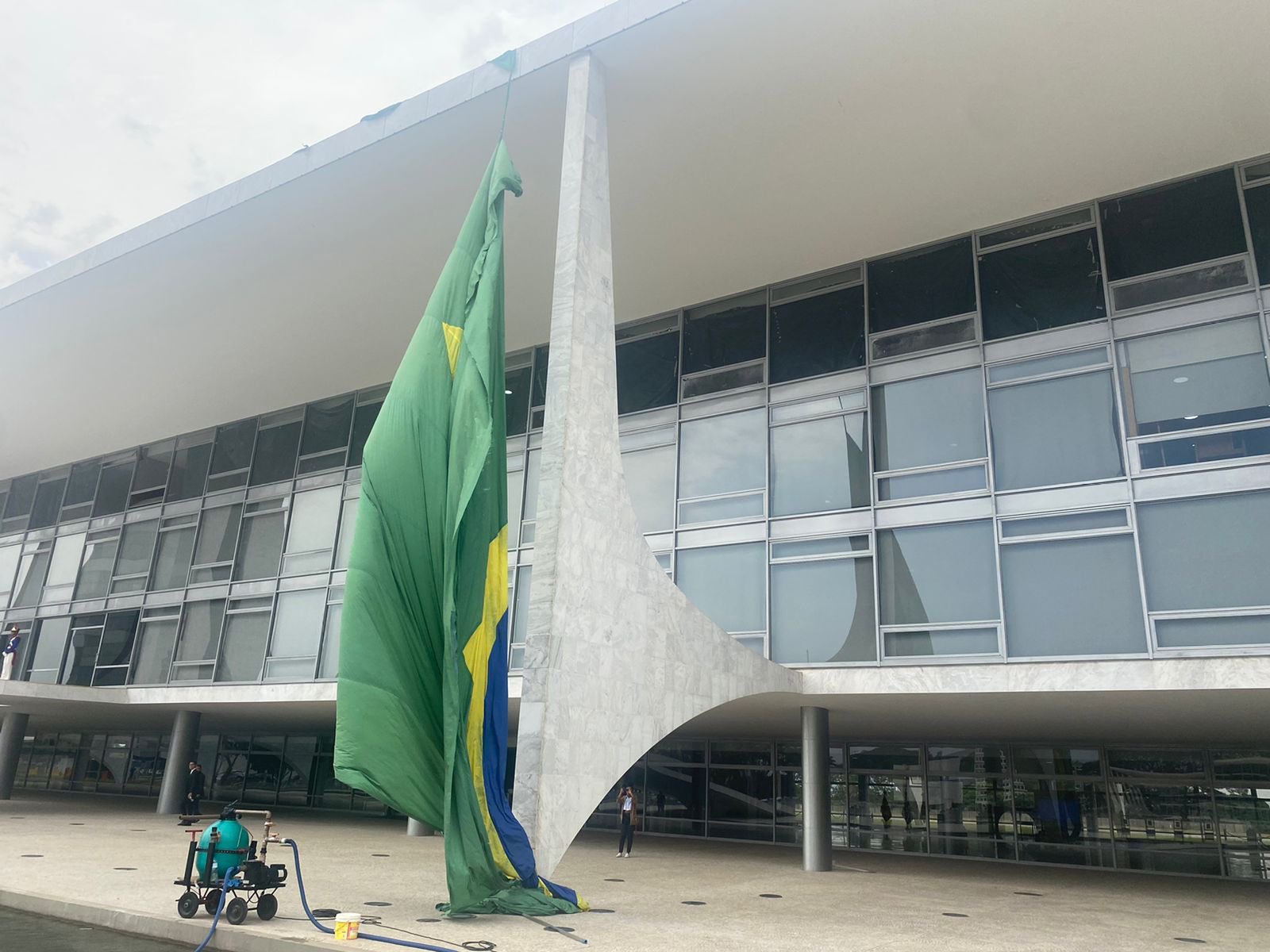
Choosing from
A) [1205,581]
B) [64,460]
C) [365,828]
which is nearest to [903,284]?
[1205,581]

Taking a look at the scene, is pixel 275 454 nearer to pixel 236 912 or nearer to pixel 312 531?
pixel 312 531

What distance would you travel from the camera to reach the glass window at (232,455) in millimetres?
25250

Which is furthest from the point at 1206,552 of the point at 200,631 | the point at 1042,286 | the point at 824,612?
the point at 200,631

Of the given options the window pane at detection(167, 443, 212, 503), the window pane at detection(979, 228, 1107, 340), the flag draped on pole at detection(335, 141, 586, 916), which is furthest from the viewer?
the window pane at detection(167, 443, 212, 503)

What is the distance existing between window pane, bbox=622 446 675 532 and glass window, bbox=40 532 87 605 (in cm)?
1913

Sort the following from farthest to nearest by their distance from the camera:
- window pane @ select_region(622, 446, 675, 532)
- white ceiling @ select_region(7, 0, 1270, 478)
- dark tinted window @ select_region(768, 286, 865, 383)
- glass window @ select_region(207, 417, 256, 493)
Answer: glass window @ select_region(207, 417, 256, 493) → window pane @ select_region(622, 446, 675, 532) → dark tinted window @ select_region(768, 286, 865, 383) → white ceiling @ select_region(7, 0, 1270, 478)

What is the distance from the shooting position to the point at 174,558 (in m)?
25.6

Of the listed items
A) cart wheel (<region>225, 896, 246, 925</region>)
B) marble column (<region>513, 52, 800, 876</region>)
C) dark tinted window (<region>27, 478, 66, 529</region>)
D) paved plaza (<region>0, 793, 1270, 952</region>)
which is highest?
dark tinted window (<region>27, 478, 66, 529</region>)

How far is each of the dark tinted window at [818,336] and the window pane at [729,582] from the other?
3.42m

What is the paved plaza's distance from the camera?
880 centimetres

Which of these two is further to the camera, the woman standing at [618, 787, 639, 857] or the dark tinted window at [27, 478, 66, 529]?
the dark tinted window at [27, 478, 66, 529]

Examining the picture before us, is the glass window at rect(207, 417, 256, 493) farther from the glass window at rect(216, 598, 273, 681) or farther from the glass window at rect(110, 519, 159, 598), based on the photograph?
the glass window at rect(216, 598, 273, 681)

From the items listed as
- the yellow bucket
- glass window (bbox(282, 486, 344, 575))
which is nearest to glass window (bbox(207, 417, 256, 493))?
glass window (bbox(282, 486, 344, 575))

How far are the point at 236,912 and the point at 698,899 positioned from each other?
18.2ft
